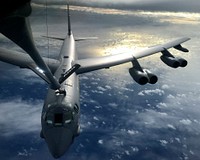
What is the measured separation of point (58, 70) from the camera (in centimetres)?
4709

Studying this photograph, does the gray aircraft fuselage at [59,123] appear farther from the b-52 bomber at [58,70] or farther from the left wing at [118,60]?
the left wing at [118,60]

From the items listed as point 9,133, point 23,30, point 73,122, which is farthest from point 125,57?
point 9,133

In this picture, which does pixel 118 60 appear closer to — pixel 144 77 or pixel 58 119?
pixel 144 77

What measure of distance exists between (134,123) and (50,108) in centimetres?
13006

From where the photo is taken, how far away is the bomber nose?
104 feet

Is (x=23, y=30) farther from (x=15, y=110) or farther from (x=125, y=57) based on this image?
(x=15, y=110)

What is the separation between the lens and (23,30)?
11094 millimetres

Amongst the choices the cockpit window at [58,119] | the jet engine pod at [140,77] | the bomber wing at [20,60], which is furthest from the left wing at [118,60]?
the cockpit window at [58,119]

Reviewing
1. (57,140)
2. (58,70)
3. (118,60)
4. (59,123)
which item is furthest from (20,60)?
(57,140)

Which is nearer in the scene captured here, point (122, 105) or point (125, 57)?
point (125, 57)

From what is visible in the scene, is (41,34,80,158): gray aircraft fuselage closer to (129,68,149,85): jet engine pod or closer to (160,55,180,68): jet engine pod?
(129,68,149,85): jet engine pod

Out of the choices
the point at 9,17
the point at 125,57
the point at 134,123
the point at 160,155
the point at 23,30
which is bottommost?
the point at 134,123

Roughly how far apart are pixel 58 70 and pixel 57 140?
17.7m

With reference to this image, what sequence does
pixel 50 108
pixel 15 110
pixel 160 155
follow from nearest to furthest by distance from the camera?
pixel 50 108, pixel 160 155, pixel 15 110
